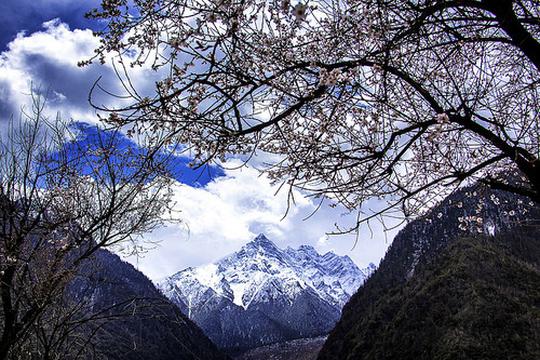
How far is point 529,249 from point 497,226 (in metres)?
23.9

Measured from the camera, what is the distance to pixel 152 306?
255 inches

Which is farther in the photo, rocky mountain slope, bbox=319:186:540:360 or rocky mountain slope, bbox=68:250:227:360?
rocky mountain slope, bbox=319:186:540:360

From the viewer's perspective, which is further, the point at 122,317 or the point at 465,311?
the point at 465,311

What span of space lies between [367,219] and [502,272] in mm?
55044

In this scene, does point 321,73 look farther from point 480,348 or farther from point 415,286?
point 415,286

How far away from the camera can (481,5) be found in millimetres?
4066

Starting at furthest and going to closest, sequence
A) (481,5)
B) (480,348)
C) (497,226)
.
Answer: (497,226) → (480,348) → (481,5)

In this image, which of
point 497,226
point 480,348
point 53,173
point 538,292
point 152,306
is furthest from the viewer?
point 497,226

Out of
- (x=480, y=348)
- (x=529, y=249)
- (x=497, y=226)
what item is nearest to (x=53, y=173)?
(x=480, y=348)

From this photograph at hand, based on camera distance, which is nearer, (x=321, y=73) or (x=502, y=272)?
(x=321, y=73)

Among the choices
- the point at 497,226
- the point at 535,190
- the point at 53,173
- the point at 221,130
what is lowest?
the point at 535,190

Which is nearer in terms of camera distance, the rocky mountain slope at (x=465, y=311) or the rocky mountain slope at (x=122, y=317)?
the rocky mountain slope at (x=122, y=317)

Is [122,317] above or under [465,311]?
above

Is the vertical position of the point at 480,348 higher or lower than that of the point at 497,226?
lower
